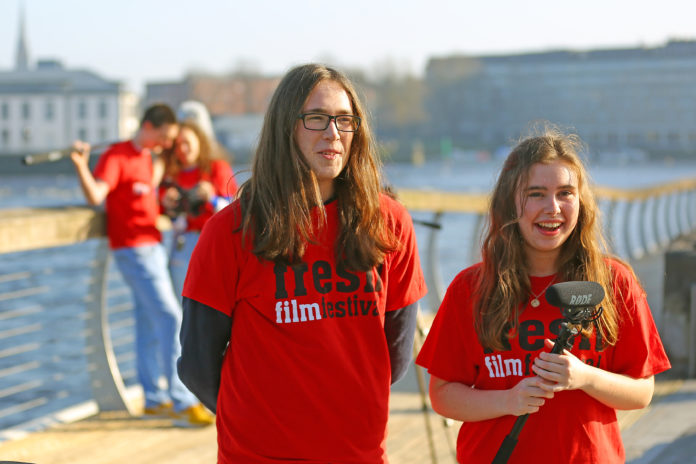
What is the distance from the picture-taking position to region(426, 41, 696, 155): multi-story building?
125750 millimetres

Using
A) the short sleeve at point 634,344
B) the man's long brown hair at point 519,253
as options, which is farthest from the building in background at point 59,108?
the short sleeve at point 634,344

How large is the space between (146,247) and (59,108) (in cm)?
2447

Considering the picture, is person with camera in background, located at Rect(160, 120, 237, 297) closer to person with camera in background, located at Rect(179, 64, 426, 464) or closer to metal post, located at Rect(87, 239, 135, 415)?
metal post, located at Rect(87, 239, 135, 415)

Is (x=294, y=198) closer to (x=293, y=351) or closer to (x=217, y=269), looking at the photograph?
(x=217, y=269)

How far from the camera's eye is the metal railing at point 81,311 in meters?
4.18

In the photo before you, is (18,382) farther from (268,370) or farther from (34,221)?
(268,370)

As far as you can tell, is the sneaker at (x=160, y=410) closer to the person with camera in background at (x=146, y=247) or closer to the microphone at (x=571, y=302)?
the person with camera in background at (x=146, y=247)

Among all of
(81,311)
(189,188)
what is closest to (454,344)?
(189,188)

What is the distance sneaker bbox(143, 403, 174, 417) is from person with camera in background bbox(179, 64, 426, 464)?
8.35 feet

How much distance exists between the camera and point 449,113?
5369 inches

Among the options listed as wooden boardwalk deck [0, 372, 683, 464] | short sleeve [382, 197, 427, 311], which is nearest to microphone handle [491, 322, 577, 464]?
short sleeve [382, 197, 427, 311]

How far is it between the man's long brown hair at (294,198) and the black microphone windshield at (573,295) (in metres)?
0.44

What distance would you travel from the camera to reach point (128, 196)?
473cm

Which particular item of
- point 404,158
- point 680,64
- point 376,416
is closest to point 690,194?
point 376,416
